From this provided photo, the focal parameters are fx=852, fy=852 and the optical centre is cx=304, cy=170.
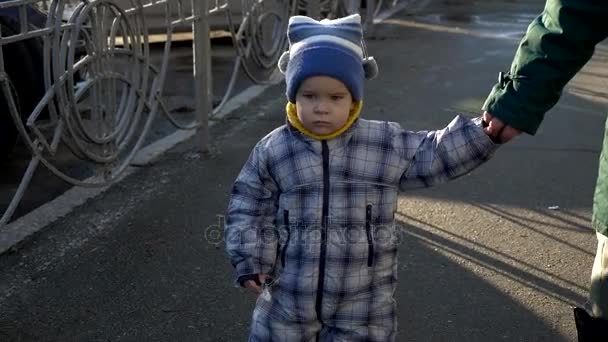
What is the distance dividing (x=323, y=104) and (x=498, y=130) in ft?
1.53

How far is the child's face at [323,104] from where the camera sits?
2.23 metres

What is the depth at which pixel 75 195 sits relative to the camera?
4.71 metres

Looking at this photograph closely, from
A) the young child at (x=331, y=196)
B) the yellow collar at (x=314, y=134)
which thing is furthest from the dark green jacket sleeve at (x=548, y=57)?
the yellow collar at (x=314, y=134)

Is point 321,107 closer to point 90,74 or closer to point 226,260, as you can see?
point 226,260

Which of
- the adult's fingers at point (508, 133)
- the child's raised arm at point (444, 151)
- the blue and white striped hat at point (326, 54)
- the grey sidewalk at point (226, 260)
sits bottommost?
the grey sidewalk at point (226, 260)

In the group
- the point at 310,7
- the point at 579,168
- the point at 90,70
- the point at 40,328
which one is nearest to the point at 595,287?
the point at 40,328

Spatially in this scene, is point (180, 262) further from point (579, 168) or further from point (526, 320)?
point (579, 168)

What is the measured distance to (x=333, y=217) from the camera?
2283 mm

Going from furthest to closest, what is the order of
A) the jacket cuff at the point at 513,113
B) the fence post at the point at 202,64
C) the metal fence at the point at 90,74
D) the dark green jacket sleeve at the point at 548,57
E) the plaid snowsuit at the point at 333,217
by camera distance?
the fence post at the point at 202,64
the metal fence at the point at 90,74
the plaid snowsuit at the point at 333,217
the jacket cuff at the point at 513,113
the dark green jacket sleeve at the point at 548,57

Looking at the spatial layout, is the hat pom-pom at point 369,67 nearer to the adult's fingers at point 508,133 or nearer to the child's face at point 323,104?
the child's face at point 323,104

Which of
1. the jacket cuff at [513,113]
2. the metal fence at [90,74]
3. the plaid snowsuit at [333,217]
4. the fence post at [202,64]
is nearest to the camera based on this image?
the jacket cuff at [513,113]

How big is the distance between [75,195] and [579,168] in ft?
10.1

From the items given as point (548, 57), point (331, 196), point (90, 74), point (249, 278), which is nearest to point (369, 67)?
point (331, 196)

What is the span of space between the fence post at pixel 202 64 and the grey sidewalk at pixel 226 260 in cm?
19
